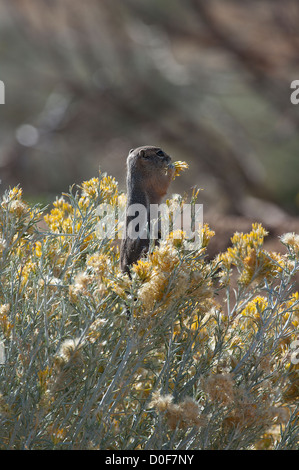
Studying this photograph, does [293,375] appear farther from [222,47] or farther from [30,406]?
[222,47]

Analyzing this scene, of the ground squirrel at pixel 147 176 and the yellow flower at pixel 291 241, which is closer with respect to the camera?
the yellow flower at pixel 291 241

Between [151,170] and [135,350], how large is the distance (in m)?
1.19

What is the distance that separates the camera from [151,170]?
2.76 m

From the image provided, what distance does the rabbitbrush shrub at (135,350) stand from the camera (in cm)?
167

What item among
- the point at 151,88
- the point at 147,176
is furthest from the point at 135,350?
the point at 151,88

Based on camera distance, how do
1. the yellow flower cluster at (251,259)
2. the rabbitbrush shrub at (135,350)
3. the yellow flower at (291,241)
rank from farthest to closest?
the yellow flower cluster at (251,259) → the yellow flower at (291,241) → the rabbitbrush shrub at (135,350)

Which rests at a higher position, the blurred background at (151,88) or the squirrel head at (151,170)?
the blurred background at (151,88)

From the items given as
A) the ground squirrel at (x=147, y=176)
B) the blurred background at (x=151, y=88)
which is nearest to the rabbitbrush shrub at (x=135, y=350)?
the ground squirrel at (x=147, y=176)

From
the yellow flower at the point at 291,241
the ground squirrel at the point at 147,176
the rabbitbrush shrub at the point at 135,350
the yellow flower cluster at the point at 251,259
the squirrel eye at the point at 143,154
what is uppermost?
the squirrel eye at the point at 143,154

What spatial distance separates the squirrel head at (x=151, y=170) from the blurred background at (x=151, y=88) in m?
5.55

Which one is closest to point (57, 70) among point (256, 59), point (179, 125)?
point (179, 125)

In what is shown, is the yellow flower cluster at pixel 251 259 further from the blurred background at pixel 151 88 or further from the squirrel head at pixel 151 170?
the blurred background at pixel 151 88

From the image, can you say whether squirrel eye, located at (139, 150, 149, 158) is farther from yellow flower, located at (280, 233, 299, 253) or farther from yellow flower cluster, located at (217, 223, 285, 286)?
yellow flower, located at (280, 233, 299, 253)

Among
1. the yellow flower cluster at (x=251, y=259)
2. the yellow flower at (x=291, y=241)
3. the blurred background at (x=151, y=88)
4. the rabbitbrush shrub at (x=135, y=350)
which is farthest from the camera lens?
the blurred background at (x=151, y=88)
